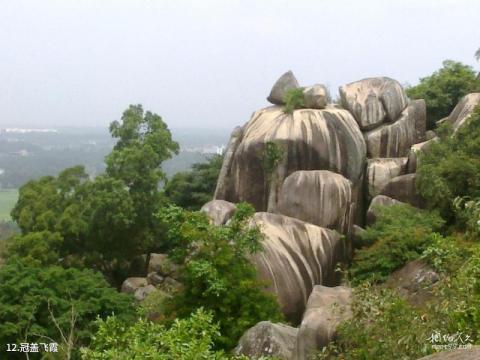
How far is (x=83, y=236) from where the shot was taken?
17.7 meters

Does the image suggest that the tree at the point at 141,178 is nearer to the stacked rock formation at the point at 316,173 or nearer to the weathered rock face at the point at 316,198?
the stacked rock formation at the point at 316,173

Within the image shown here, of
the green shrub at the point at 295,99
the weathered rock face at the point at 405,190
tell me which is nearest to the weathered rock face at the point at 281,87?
the green shrub at the point at 295,99

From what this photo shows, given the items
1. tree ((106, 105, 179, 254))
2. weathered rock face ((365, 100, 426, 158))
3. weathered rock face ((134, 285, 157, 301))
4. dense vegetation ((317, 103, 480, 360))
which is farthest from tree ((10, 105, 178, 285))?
dense vegetation ((317, 103, 480, 360))

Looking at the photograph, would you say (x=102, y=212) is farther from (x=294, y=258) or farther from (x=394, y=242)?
(x=394, y=242)

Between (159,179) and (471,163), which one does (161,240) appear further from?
(471,163)

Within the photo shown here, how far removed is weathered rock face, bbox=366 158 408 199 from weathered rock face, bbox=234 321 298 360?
863cm

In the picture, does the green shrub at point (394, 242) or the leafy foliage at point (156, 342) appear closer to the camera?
the leafy foliage at point (156, 342)

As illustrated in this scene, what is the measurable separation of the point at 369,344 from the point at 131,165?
1183 cm

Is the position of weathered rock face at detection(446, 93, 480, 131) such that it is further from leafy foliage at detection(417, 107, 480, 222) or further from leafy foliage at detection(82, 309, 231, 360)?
leafy foliage at detection(82, 309, 231, 360)

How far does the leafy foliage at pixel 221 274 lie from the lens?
10438 millimetres

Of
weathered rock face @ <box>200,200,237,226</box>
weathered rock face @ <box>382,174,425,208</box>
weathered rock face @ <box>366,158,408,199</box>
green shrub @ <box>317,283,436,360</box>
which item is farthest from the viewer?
weathered rock face @ <box>366,158,408,199</box>

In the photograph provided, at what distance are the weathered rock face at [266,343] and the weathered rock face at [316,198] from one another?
21.3 ft

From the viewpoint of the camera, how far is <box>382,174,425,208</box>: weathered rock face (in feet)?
52.2

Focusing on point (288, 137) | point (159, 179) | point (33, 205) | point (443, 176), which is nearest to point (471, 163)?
point (443, 176)
